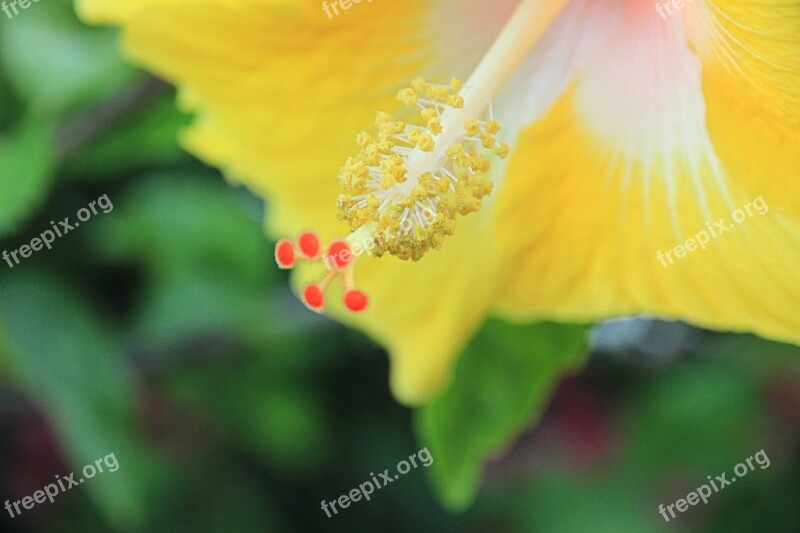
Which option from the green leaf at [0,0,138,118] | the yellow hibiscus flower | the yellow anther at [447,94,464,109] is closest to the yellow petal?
the yellow hibiscus flower

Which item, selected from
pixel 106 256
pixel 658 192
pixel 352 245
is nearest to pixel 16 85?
pixel 106 256

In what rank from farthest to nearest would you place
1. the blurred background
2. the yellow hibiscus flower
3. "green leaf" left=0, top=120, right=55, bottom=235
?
the blurred background < "green leaf" left=0, top=120, right=55, bottom=235 < the yellow hibiscus flower

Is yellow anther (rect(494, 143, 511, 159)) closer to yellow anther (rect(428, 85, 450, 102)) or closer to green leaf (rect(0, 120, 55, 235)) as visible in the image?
yellow anther (rect(428, 85, 450, 102))

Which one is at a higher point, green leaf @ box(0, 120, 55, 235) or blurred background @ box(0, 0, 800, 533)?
green leaf @ box(0, 120, 55, 235)

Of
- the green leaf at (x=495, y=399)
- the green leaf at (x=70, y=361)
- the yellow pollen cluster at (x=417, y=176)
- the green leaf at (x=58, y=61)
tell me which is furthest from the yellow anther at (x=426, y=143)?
the green leaf at (x=70, y=361)

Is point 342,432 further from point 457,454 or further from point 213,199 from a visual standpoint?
point 457,454

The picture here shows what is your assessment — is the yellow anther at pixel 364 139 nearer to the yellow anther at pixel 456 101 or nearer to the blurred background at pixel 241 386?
the yellow anther at pixel 456 101
